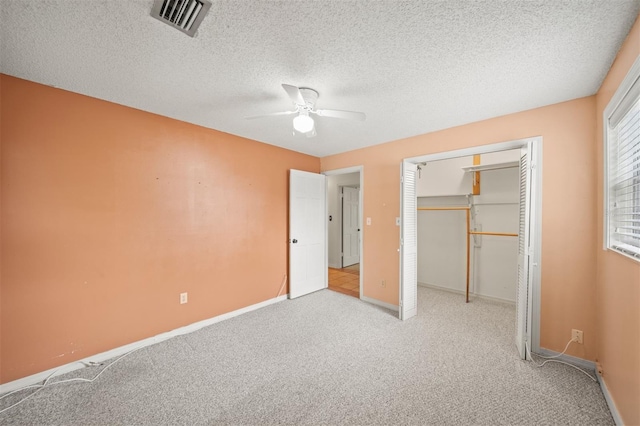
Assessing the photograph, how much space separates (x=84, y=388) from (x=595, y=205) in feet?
14.6

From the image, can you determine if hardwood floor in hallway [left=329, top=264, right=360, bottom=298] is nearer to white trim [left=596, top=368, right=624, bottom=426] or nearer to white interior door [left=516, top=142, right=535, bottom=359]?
white interior door [left=516, top=142, right=535, bottom=359]

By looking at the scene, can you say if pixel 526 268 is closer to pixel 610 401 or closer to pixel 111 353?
pixel 610 401

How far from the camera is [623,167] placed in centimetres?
159

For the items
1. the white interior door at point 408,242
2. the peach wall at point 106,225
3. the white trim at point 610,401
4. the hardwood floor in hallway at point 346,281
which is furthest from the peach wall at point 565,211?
the peach wall at point 106,225

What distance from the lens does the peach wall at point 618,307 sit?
1283 millimetres

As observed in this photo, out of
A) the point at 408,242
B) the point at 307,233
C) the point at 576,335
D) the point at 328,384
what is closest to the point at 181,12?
the point at 328,384

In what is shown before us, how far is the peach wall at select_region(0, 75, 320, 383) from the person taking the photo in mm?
1846

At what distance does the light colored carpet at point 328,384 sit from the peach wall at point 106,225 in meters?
0.36

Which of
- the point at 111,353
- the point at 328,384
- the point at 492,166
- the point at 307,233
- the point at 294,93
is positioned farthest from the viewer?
the point at 307,233

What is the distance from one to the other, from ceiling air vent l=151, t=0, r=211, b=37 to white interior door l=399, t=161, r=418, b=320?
8.21 feet

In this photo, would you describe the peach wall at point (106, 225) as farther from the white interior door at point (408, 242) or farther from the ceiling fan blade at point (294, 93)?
the white interior door at point (408, 242)

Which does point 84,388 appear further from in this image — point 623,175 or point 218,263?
point 623,175

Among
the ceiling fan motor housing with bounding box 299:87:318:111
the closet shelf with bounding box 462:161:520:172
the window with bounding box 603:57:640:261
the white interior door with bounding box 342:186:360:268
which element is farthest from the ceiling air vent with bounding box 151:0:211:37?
the white interior door with bounding box 342:186:360:268

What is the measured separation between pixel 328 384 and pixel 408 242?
192cm
